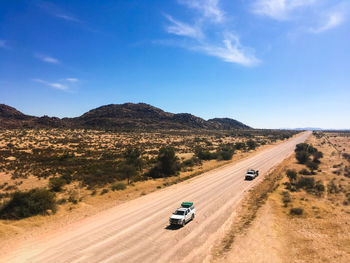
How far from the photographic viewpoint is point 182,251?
1430cm

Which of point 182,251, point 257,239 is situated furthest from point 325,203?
point 182,251

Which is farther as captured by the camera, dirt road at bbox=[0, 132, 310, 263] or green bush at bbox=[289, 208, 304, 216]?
green bush at bbox=[289, 208, 304, 216]

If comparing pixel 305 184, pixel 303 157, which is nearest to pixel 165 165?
pixel 305 184

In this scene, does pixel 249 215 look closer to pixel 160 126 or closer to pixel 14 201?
pixel 14 201

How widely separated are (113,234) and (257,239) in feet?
38.4

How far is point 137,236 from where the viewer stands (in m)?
16.3

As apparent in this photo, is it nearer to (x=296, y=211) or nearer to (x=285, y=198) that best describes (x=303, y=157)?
(x=285, y=198)

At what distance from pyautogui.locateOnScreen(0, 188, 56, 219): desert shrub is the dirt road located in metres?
5.00

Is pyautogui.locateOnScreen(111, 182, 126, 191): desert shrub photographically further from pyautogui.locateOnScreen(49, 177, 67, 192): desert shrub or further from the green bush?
the green bush

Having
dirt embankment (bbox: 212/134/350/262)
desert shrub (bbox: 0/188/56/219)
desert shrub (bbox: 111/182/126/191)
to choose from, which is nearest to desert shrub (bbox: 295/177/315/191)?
dirt embankment (bbox: 212/134/350/262)

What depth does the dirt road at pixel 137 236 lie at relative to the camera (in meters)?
13.7

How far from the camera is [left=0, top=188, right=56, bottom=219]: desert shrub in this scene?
64.6 ft

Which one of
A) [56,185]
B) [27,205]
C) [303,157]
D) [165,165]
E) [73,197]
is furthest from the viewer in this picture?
[303,157]

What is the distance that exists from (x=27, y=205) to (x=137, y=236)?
1262cm
